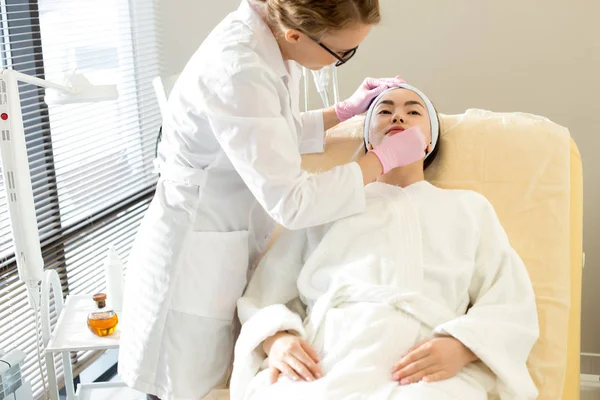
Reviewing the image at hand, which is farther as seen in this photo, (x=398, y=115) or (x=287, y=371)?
(x=398, y=115)

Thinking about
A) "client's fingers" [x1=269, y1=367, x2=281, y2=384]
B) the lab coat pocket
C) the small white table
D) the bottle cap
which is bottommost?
the small white table

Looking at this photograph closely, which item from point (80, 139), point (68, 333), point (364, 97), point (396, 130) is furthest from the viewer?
point (80, 139)

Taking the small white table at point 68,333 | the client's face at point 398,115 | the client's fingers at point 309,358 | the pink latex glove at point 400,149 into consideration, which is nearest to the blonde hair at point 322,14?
the pink latex glove at point 400,149

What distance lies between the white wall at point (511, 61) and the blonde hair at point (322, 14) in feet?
3.80

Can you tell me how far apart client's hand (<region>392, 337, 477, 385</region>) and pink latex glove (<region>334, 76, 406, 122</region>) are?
2.27ft

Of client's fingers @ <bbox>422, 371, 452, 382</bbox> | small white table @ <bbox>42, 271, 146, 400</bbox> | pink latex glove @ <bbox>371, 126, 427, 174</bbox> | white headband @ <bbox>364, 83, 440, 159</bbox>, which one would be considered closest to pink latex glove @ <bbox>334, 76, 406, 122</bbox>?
white headband @ <bbox>364, 83, 440, 159</bbox>

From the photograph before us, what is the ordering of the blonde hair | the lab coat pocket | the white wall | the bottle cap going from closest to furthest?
the blonde hair, the lab coat pocket, the bottle cap, the white wall

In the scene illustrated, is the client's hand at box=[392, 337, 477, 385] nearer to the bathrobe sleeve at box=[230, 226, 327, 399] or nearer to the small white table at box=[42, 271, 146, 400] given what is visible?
the bathrobe sleeve at box=[230, 226, 327, 399]

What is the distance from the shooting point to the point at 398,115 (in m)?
1.73

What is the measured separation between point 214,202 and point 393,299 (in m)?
0.44

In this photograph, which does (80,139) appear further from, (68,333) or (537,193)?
(537,193)

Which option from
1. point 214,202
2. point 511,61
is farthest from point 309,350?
point 511,61

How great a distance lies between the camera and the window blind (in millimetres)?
2340

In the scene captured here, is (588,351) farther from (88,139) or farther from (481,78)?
(88,139)
